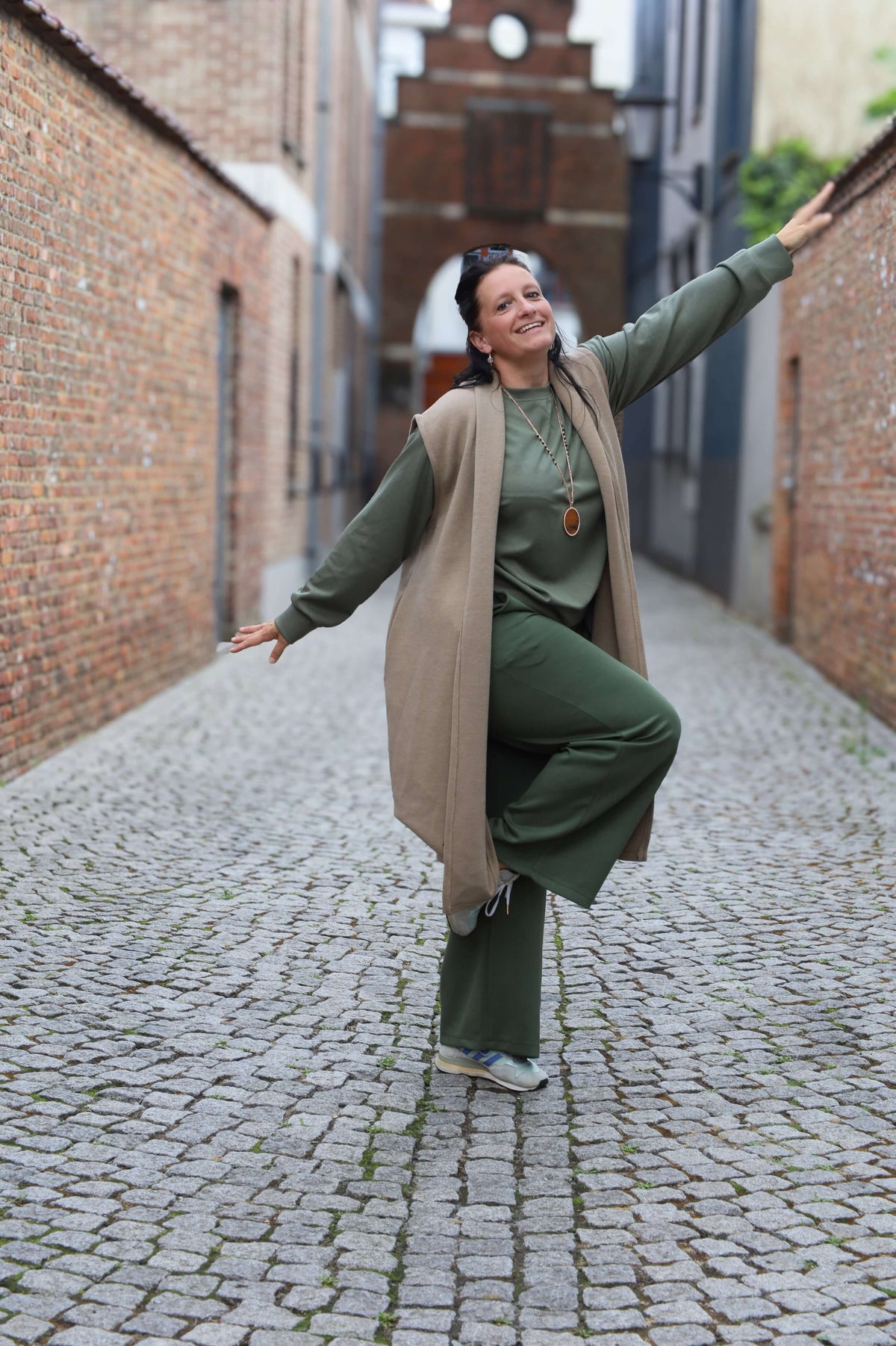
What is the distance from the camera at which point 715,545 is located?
18141 mm

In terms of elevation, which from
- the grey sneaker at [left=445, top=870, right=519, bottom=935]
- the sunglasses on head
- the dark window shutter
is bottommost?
the grey sneaker at [left=445, top=870, right=519, bottom=935]

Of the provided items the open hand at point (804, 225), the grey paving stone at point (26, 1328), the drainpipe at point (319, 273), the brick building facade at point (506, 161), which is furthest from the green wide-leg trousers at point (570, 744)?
the brick building facade at point (506, 161)

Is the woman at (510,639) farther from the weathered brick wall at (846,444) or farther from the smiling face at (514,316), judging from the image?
the weathered brick wall at (846,444)

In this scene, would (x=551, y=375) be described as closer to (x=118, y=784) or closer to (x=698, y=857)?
(x=698, y=857)

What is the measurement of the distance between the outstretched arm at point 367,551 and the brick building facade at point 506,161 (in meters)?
24.8

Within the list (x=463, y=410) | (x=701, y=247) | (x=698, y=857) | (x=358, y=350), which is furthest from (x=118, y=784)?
(x=358, y=350)

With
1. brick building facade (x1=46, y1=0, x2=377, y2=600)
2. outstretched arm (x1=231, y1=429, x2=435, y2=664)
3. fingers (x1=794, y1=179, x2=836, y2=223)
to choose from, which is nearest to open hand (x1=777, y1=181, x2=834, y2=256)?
fingers (x1=794, y1=179, x2=836, y2=223)

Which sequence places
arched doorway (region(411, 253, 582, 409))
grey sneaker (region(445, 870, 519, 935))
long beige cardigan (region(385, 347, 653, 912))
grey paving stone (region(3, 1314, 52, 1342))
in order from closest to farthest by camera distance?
grey paving stone (region(3, 1314, 52, 1342)), long beige cardigan (region(385, 347, 653, 912)), grey sneaker (region(445, 870, 519, 935)), arched doorway (region(411, 253, 582, 409))

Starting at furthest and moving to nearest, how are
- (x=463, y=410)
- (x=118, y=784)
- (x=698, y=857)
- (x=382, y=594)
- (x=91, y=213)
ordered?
(x=382, y=594)
(x=91, y=213)
(x=118, y=784)
(x=698, y=857)
(x=463, y=410)

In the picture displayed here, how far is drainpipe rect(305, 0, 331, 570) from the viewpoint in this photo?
17.7 metres

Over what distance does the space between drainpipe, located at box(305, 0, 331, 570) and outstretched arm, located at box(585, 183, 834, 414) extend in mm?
14188

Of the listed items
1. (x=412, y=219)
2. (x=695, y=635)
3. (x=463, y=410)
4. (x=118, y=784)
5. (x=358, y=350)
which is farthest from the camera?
(x=412, y=219)

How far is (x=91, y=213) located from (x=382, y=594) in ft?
38.5

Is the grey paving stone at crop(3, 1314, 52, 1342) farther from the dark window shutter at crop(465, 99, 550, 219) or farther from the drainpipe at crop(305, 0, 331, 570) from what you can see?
the dark window shutter at crop(465, 99, 550, 219)
